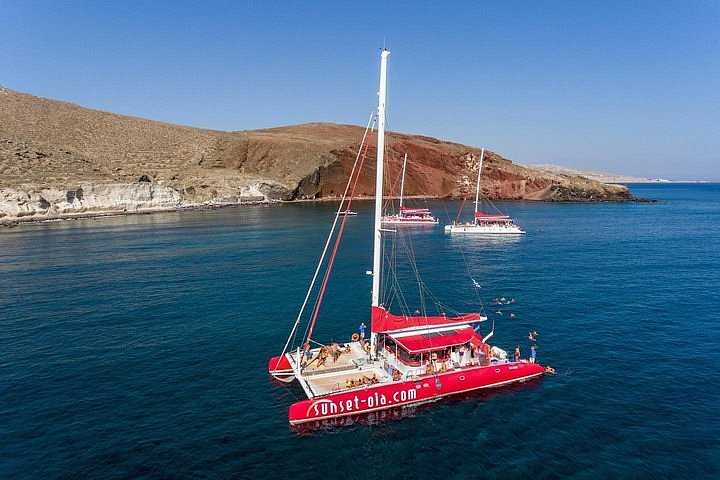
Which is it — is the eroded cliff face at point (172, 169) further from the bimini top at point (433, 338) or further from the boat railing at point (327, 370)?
the bimini top at point (433, 338)

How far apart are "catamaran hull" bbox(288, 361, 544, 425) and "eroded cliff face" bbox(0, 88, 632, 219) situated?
113 m

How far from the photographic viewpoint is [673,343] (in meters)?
35.0

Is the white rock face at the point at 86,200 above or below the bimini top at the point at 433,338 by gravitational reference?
above

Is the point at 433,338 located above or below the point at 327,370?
above

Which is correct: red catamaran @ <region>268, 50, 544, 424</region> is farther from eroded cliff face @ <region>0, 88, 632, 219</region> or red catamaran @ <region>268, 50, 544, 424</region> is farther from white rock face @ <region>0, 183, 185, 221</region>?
eroded cliff face @ <region>0, 88, 632, 219</region>

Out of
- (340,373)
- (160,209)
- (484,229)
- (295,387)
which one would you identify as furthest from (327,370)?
(160,209)

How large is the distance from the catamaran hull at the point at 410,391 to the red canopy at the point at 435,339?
1.70m

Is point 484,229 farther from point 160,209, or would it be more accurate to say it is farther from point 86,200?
point 86,200

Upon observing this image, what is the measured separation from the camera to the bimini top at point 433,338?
28.5 m

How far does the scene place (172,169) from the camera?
516 feet

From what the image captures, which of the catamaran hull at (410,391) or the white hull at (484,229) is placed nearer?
the catamaran hull at (410,391)

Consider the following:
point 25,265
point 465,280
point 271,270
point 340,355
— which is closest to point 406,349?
point 340,355

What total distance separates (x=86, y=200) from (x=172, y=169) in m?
41.3

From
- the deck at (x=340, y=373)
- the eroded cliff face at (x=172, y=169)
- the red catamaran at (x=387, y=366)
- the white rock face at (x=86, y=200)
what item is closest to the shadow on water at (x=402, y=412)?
the red catamaran at (x=387, y=366)
